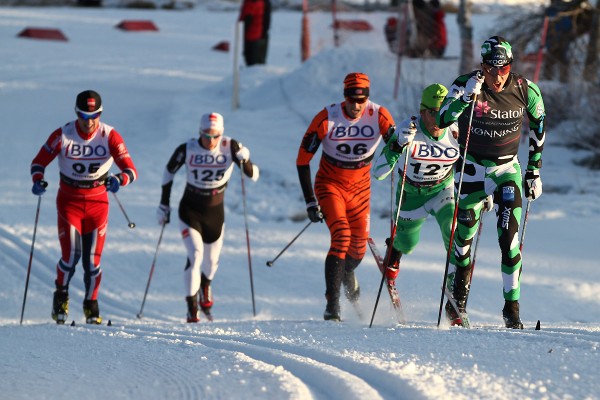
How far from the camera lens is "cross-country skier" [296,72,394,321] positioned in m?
8.99

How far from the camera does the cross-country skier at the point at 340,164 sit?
354 inches

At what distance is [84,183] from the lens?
952 cm

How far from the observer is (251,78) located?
71.1 feet

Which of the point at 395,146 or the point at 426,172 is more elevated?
the point at 395,146

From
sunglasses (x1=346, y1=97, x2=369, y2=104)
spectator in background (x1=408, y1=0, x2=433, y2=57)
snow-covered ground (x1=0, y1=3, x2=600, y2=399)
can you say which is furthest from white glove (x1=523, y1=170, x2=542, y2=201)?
spectator in background (x1=408, y1=0, x2=433, y2=57)

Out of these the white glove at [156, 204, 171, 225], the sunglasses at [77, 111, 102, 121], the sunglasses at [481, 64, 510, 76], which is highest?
the sunglasses at [481, 64, 510, 76]

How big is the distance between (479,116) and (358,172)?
1.68 meters

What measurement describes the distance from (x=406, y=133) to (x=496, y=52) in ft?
3.18

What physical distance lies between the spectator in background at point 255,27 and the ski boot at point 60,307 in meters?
13.4

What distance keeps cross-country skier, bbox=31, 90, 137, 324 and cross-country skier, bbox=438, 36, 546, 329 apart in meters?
3.26

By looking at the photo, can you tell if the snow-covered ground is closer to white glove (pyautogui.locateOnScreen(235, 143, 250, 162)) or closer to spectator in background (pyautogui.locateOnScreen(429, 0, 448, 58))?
spectator in background (pyautogui.locateOnScreen(429, 0, 448, 58))

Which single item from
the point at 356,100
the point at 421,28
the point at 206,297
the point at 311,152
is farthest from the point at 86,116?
the point at 421,28

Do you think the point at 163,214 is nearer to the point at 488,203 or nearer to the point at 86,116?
the point at 86,116

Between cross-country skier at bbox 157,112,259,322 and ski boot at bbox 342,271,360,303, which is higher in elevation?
cross-country skier at bbox 157,112,259,322
